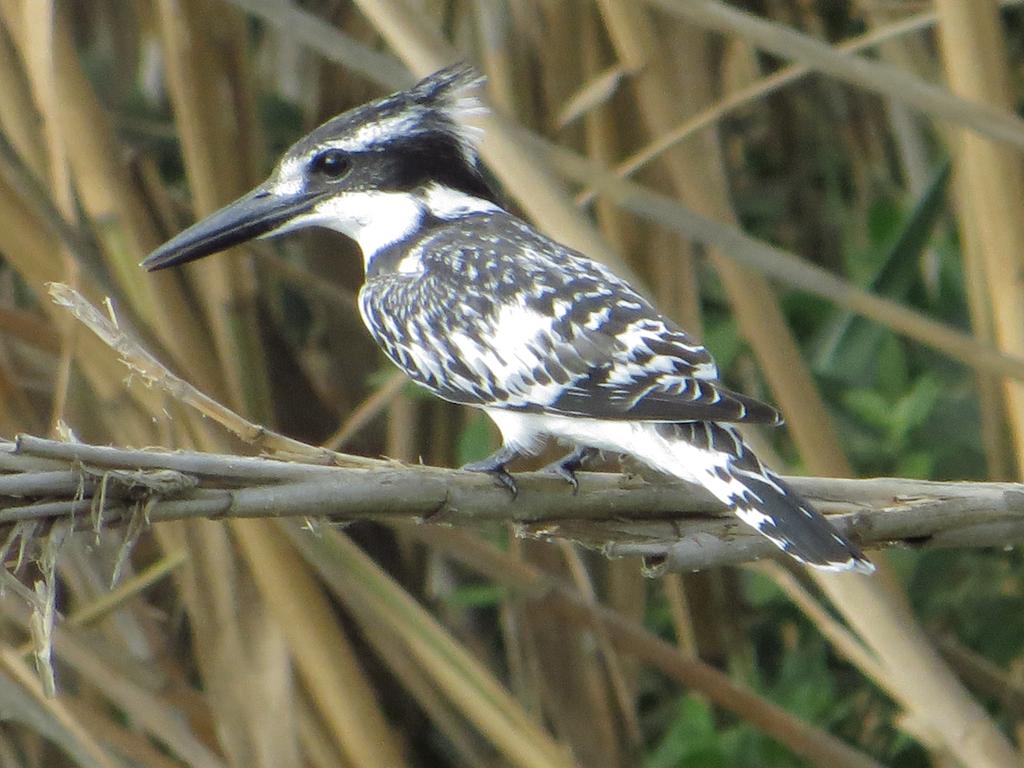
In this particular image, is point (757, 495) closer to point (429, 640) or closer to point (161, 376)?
point (161, 376)

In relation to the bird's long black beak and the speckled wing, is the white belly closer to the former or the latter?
the speckled wing

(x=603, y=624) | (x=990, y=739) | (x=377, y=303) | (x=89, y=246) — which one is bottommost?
(x=990, y=739)

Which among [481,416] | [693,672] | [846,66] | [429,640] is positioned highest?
[846,66]

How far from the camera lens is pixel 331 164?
7.07 feet

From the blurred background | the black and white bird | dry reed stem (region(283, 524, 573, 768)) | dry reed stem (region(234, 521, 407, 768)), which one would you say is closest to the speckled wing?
the black and white bird

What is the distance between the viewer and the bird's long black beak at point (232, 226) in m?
1.97

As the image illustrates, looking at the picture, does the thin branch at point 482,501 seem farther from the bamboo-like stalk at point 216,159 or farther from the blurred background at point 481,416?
the bamboo-like stalk at point 216,159

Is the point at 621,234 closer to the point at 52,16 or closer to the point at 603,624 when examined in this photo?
the point at 603,624

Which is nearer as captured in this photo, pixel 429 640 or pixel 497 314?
pixel 497 314

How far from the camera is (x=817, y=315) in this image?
305 centimetres

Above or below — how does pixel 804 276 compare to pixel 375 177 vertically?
below

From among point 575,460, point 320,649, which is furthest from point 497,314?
point 320,649

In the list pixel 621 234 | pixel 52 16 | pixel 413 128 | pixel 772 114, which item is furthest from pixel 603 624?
pixel 772 114

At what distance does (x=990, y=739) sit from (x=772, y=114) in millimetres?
2099
